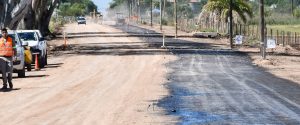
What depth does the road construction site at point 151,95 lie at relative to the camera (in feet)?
49.4

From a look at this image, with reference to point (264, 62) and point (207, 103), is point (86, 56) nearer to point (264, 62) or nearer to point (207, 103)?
point (264, 62)

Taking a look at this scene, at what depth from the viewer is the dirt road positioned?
15.0m

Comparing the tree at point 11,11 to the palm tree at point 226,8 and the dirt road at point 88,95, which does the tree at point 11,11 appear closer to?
the dirt road at point 88,95

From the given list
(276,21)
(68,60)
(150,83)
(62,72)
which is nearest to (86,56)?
(68,60)

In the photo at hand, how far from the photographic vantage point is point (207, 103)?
58.9 feet

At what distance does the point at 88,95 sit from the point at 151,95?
160 cm

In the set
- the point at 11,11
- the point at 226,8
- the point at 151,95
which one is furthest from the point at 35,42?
the point at 226,8

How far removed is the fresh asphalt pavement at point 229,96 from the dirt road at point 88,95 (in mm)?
524

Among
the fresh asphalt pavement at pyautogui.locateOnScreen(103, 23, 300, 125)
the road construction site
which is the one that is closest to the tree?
the road construction site

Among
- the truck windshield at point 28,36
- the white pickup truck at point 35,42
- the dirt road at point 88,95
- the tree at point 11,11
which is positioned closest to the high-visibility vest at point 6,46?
the dirt road at point 88,95

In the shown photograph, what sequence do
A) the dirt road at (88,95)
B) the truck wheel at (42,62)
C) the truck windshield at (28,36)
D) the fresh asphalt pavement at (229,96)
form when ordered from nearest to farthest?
the dirt road at (88,95), the fresh asphalt pavement at (229,96), the truck wheel at (42,62), the truck windshield at (28,36)

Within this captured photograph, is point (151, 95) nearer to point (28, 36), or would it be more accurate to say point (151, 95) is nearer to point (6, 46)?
point (6, 46)

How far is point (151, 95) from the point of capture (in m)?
20.0

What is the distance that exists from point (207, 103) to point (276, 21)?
4237 inches
